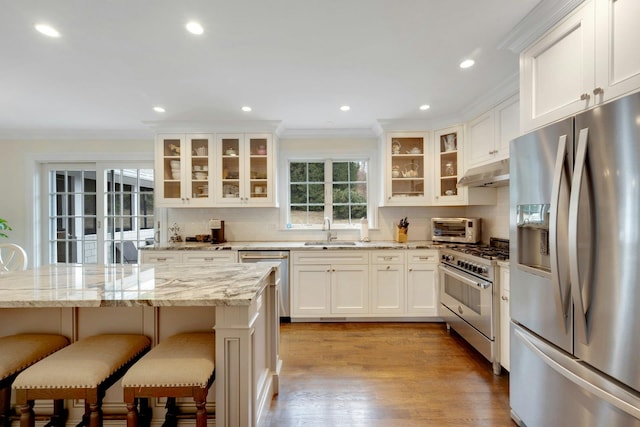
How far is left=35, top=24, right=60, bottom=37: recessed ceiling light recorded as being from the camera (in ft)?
5.89

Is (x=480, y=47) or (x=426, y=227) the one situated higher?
(x=480, y=47)

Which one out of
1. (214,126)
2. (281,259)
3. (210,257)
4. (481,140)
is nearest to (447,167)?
(481,140)

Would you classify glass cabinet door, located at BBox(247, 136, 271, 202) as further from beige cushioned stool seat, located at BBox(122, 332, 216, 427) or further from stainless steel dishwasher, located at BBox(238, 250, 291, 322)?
beige cushioned stool seat, located at BBox(122, 332, 216, 427)

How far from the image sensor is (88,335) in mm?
1598

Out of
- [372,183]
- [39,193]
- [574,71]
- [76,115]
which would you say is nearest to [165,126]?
[76,115]

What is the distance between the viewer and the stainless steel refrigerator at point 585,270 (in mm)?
1095

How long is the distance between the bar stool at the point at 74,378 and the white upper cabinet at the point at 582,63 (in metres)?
2.50

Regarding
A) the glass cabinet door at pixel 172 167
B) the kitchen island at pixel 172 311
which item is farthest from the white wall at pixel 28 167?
the kitchen island at pixel 172 311

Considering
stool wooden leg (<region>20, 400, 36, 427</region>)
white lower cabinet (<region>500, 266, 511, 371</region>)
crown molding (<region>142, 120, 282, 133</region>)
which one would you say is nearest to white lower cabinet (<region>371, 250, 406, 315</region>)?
white lower cabinet (<region>500, 266, 511, 371</region>)

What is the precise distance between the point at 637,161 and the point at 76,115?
464cm

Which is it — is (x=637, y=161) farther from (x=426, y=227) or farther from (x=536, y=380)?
(x=426, y=227)

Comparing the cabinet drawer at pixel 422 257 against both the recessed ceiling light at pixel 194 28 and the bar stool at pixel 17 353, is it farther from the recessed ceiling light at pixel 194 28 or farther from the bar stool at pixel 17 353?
the bar stool at pixel 17 353

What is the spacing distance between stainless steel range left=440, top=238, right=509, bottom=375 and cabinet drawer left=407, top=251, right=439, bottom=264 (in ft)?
0.27

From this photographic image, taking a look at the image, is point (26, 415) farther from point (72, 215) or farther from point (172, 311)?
point (72, 215)
